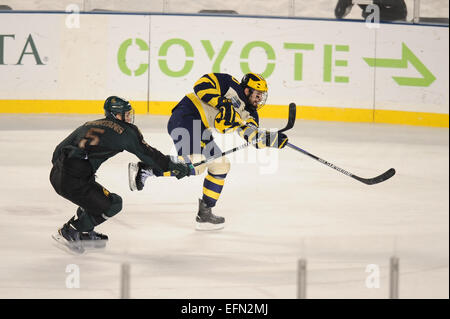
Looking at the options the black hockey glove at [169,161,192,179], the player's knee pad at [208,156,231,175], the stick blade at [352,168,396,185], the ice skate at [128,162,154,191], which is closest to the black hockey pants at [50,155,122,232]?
the black hockey glove at [169,161,192,179]

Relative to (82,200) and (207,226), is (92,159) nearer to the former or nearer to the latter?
(82,200)

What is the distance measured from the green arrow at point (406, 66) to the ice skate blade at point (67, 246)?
5888 millimetres

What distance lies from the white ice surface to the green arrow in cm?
97

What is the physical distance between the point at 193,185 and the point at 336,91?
354 centimetres

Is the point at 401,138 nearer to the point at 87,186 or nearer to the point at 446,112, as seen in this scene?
the point at 446,112

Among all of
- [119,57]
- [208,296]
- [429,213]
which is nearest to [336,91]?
[119,57]

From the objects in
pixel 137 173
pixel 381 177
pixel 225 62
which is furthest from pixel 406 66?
pixel 137 173

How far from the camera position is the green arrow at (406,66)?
1088cm

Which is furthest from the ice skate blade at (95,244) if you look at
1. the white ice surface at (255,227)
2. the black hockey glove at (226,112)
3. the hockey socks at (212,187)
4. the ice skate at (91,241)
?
the black hockey glove at (226,112)

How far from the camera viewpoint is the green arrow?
35.7 ft

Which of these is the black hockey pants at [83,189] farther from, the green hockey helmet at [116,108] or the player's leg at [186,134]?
the player's leg at [186,134]

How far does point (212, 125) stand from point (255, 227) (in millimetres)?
689

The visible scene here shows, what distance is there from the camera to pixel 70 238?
18.8ft

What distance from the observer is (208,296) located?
186 inches
